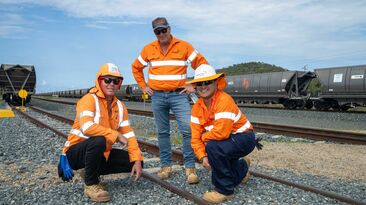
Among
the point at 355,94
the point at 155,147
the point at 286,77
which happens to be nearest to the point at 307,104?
the point at 286,77

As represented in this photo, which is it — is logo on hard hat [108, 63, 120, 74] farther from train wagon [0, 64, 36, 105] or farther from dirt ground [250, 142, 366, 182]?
train wagon [0, 64, 36, 105]

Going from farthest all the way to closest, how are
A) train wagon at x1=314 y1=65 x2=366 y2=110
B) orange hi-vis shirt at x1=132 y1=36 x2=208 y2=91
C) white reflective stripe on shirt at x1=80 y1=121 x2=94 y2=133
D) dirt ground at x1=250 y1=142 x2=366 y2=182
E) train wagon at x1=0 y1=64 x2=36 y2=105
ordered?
1. train wagon at x1=0 y1=64 x2=36 y2=105
2. train wagon at x1=314 y1=65 x2=366 y2=110
3. dirt ground at x1=250 y1=142 x2=366 y2=182
4. orange hi-vis shirt at x1=132 y1=36 x2=208 y2=91
5. white reflective stripe on shirt at x1=80 y1=121 x2=94 y2=133

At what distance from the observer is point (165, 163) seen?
5.10 metres

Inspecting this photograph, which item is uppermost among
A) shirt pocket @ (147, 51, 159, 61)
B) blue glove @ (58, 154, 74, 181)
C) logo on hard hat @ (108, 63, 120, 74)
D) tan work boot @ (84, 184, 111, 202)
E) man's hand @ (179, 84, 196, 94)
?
shirt pocket @ (147, 51, 159, 61)

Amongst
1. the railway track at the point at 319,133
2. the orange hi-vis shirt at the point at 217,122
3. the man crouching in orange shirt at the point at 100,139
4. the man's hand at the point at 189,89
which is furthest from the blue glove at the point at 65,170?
the railway track at the point at 319,133

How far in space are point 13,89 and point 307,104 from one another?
21.7 meters

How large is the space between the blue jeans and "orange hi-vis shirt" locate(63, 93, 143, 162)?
71cm

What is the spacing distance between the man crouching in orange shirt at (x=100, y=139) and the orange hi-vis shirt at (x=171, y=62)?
2.43ft

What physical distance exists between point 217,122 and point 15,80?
28576mm

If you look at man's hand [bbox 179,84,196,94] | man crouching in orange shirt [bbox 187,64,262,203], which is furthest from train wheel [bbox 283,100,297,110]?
man crouching in orange shirt [bbox 187,64,262,203]

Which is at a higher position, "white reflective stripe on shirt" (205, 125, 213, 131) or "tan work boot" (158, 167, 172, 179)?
"white reflective stripe on shirt" (205, 125, 213, 131)

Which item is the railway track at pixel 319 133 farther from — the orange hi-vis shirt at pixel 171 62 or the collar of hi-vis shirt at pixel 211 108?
the collar of hi-vis shirt at pixel 211 108

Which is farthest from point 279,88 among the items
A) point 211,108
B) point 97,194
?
point 97,194

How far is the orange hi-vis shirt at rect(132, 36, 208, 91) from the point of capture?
499 cm
